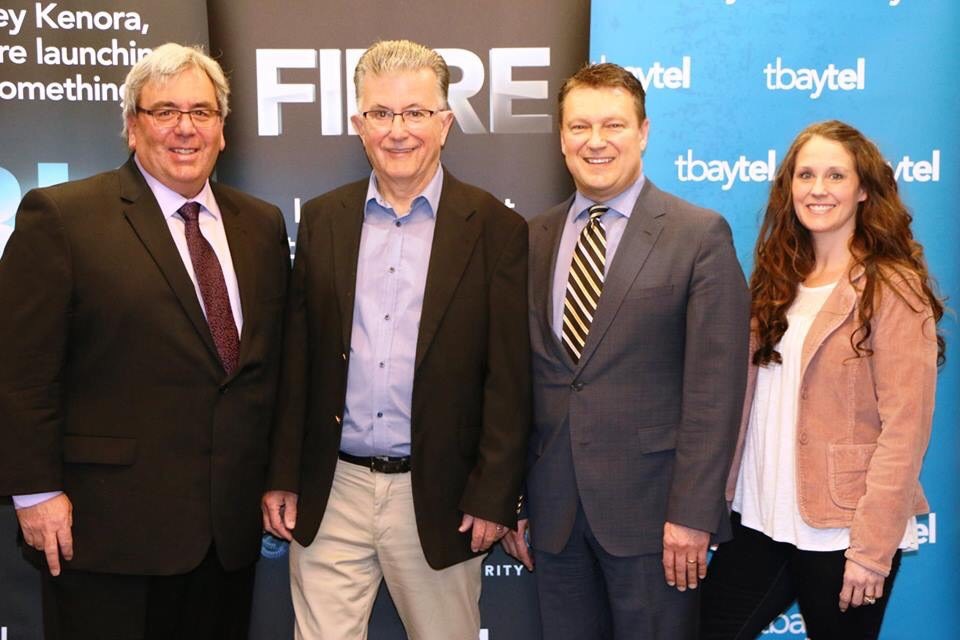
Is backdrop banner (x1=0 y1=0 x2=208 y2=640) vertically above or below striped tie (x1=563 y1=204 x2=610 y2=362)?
above

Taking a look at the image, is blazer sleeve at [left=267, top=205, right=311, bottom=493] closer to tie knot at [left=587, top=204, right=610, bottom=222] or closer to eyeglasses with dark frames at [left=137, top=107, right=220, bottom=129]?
eyeglasses with dark frames at [left=137, top=107, right=220, bottom=129]

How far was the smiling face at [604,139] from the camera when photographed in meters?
2.58

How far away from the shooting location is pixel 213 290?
2471mm

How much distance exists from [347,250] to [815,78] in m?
2.00

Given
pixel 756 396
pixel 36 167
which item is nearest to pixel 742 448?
pixel 756 396

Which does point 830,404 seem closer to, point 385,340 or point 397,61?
point 385,340

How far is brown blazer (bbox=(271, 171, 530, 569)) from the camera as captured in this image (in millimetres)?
2549

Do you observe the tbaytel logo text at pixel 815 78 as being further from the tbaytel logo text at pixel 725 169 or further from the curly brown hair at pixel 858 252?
the curly brown hair at pixel 858 252

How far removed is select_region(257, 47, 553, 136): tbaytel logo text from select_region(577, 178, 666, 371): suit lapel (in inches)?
35.9

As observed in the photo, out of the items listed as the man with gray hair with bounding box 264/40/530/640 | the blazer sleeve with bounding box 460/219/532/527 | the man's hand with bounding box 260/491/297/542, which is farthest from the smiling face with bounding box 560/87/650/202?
the man's hand with bounding box 260/491/297/542

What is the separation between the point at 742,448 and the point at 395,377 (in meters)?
1.06

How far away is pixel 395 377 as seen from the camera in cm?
257

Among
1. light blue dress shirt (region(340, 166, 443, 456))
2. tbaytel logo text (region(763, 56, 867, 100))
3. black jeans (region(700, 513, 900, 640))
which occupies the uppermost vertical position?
tbaytel logo text (region(763, 56, 867, 100))

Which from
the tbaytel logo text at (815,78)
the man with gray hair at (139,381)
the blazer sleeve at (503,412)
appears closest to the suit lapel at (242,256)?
the man with gray hair at (139,381)
